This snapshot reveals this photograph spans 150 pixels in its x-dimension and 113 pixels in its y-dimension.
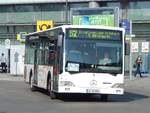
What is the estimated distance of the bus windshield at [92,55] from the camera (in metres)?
22.2

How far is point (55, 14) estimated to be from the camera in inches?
2312

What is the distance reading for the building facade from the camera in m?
54.7

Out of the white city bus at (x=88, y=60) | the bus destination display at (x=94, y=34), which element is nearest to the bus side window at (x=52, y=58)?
the white city bus at (x=88, y=60)

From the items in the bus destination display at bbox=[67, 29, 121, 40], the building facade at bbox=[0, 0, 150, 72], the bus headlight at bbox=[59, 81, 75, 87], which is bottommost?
the bus headlight at bbox=[59, 81, 75, 87]

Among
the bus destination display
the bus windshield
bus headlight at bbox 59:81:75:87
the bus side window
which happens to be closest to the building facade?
the bus side window

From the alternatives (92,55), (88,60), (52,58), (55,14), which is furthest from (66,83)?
(55,14)

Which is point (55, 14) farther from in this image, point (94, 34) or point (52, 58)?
point (94, 34)

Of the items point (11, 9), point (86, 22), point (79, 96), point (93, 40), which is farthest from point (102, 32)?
point (11, 9)

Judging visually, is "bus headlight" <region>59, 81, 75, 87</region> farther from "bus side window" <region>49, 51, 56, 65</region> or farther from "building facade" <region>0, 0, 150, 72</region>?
"building facade" <region>0, 0, 150, 72</region>

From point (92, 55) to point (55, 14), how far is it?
3662 cm

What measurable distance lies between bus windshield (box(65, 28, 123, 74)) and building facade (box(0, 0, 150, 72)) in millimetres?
30512

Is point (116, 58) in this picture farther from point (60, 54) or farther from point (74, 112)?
point (74, 112)

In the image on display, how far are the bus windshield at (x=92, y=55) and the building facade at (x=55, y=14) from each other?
30512 millimetres

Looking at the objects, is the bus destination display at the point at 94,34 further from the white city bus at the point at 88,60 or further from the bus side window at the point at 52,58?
the bus side window at the point at 52,58
